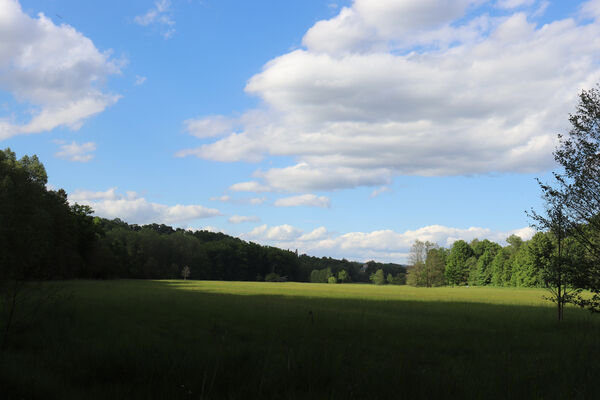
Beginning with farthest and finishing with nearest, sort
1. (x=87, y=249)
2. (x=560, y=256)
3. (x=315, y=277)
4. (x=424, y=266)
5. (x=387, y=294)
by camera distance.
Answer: (x=315, y=277) → (x=424, y=266) → (x=87, y=249) → (x=387, y=294) → (x=560, y=256)

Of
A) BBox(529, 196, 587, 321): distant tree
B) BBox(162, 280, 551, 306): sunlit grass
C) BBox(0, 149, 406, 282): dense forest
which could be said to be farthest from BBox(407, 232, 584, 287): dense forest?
BBox(529, 196, 587, 321): distant tree

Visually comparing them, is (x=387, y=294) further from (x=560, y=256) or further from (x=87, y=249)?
(x=87, y=249)

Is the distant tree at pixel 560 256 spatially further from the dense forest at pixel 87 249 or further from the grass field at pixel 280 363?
the dense forest at pixel 87 249

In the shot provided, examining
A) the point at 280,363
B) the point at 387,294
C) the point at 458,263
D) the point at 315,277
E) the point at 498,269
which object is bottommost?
the point at 315,277

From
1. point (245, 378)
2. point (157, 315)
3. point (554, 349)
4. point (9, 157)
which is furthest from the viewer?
point (9, 157)

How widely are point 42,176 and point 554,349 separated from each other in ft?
→ 223

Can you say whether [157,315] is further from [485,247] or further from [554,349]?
[485,247]

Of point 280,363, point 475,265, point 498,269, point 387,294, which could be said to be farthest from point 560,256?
point 475,265

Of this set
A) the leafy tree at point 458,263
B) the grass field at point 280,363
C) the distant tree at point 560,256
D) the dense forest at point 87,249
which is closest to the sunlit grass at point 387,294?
the distant tree at point 560,256

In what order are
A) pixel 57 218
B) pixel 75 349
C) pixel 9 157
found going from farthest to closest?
pixel 57 218
pixel 9 157
pixel 75 349

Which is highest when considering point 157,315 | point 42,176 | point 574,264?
point 42,176

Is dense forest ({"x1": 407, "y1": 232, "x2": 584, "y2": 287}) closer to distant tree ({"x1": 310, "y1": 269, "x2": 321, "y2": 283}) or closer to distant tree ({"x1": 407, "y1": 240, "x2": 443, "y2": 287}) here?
distant tree ({"x1": 407, "y1": 240, "x2": 443, "y2": 287})

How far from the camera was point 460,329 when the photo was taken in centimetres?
1766

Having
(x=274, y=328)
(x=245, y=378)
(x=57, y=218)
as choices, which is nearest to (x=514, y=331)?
(x=274, y=328)
